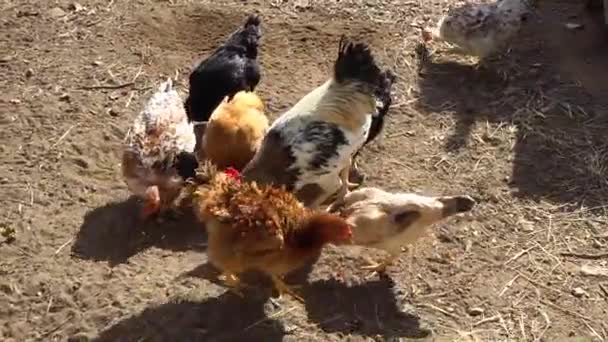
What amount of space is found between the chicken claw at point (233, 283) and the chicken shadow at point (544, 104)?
2.09m

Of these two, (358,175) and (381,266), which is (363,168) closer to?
(358,175)

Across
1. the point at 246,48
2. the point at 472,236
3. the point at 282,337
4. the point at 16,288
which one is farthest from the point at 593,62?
the point at 16,288

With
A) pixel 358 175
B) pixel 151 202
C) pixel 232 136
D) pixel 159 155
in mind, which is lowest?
pixel 358 175

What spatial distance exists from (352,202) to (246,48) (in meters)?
1.73

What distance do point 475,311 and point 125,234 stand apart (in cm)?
223

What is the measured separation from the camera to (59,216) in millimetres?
5410

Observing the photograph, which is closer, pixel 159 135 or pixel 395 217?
pixel 395 217

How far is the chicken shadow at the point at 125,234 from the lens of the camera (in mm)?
5164

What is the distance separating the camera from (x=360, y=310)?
15.8 ft

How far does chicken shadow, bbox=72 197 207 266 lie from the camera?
5164 mm

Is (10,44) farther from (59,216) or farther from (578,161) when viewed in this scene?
(578,161)

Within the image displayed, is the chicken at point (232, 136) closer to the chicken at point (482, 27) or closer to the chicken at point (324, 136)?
the chicken at point (324, 136)

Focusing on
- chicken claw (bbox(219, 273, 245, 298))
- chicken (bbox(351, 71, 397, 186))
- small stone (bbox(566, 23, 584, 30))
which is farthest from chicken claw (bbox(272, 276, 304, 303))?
small stone (bbox(566, 23, 584, 30))

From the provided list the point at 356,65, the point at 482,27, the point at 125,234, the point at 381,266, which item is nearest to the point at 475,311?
the point at 381,266
